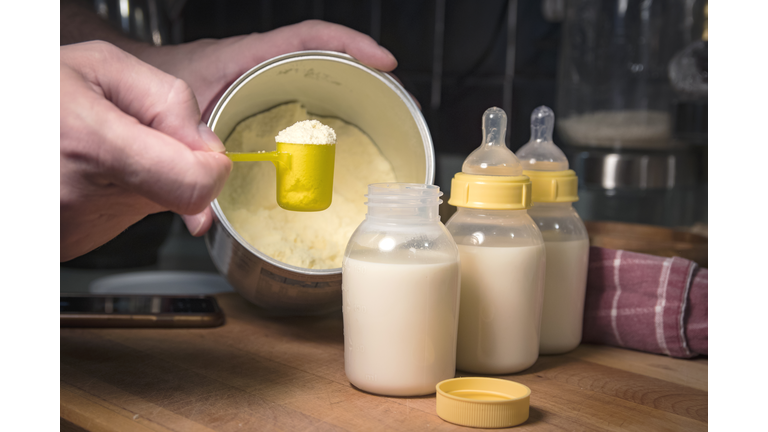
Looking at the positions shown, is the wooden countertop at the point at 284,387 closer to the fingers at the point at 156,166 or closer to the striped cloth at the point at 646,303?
the striped cloth at the point at 646,303

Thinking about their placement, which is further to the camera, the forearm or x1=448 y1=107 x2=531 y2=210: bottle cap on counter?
the forearm

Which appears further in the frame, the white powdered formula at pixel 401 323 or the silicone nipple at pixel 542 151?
the silicone nipple at pixel 542 151

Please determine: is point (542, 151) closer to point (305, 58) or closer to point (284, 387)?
point (305, 58)

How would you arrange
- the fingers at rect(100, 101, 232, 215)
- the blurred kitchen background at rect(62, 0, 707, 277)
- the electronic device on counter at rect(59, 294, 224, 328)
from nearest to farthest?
the fingers at rect(100, 101, 232, 215) → the electronic device on counter at rect(59, 294, 224, 328) → the blurred kitchen background at rect(62, 0, 707, 277)

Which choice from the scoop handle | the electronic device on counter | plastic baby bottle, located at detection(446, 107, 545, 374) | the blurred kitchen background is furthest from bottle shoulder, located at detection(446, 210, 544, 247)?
the blurred kitchen background

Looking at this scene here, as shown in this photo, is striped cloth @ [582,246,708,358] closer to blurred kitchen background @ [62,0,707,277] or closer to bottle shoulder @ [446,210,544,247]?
bottle shoulder @ [446,210,544,247]

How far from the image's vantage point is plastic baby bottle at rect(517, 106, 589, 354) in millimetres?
785

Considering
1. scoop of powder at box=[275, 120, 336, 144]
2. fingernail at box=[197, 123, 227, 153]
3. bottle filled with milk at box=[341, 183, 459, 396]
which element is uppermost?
scoop of powder at box=[275, 120, 336, 144]

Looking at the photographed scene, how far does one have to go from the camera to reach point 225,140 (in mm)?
851

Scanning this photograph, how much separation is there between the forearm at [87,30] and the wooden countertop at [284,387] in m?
0.43

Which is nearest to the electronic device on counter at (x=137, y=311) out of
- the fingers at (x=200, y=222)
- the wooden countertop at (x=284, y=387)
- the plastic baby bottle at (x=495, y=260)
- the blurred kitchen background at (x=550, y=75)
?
→ the wooden countertop at (x=284, y=387)

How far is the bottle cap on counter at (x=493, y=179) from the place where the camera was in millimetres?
679

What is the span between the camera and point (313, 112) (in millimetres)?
931

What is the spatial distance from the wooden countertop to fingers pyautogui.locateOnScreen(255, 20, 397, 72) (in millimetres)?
361
